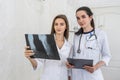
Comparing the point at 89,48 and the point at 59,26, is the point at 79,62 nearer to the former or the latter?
the point at 89,48

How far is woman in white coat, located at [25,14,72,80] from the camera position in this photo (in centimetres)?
159

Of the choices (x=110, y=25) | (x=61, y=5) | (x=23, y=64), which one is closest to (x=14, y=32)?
(x=23, y=64)

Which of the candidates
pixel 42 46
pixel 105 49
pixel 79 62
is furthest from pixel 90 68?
pixel 42 46

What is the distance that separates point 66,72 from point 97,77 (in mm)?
271

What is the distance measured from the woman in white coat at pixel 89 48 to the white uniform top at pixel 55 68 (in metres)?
0.10

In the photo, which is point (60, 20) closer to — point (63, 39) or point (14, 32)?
point (63, 39)

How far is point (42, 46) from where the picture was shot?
1520 millimetres

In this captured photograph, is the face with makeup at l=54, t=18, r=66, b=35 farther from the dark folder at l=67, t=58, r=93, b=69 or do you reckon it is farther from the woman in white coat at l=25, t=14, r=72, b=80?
the dark folder at l=67, t=58, r=93, b=69

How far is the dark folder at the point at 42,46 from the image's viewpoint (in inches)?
58.9

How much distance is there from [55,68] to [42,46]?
8.8 inches

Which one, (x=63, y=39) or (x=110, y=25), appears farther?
(x=110, y=25)

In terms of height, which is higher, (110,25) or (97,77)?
(110,25)

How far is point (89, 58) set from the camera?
1.67 meters

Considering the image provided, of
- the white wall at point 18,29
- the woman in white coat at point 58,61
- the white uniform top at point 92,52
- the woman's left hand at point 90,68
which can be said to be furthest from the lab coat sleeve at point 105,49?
the white wall at point 18,29
